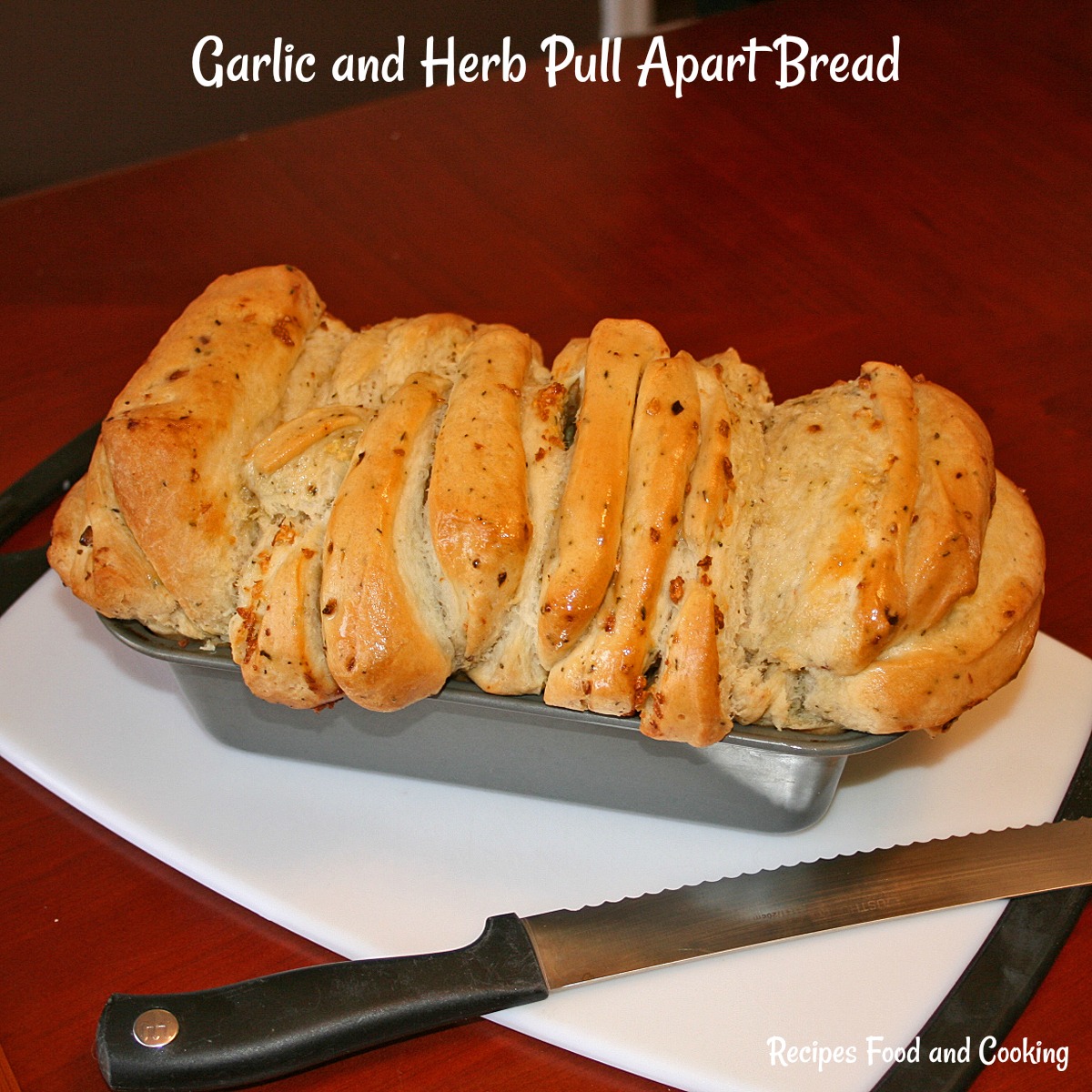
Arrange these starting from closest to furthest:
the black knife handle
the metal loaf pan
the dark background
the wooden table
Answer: the black knife handle, the metal loaf pan, the wooden table, the dark background

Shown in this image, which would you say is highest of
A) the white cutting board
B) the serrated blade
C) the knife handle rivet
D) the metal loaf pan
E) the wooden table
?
the wooden table

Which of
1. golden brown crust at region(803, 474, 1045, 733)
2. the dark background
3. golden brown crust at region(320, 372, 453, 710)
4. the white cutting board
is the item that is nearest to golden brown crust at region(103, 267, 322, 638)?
golden brown crust at region(320, 372, 453, 710)

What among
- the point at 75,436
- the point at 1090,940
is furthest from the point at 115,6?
the point at 1090,940

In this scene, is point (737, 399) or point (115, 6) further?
point (115, 6)

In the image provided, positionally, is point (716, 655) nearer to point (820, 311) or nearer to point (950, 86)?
point (820, 311)

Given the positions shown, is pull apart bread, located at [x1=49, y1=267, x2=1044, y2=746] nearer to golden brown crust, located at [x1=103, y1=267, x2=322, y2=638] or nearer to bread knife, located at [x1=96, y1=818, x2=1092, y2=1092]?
golden brown crust, located at [x1=103, y1=267, x2=322, y2=638]

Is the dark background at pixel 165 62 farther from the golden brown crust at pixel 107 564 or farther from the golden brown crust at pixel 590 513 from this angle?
the golden brown crust at pixel 590 513
